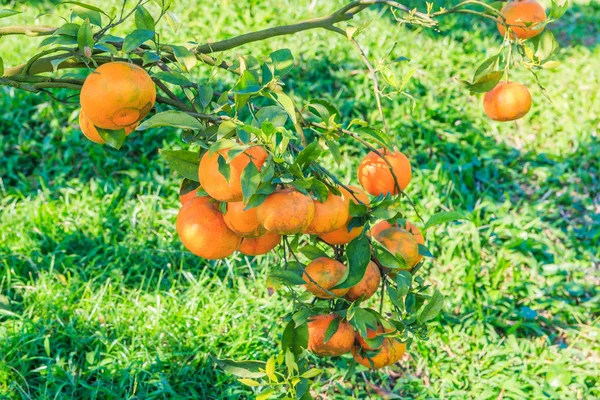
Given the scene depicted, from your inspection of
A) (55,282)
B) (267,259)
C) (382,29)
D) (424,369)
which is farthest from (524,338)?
(382,29)

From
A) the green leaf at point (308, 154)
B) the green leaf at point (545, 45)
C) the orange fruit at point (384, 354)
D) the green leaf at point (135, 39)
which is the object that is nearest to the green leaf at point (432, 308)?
the orange fruit at point (384, 354)

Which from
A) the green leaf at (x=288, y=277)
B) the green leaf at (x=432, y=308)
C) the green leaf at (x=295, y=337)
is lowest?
the green leaf at (x=295, y=337)

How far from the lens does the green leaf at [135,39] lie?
95 centimetres

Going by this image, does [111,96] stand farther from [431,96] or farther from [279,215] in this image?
[431,96]

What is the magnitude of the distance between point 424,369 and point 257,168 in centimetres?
154

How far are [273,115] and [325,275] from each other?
263mm

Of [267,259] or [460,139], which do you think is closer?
[267,259]

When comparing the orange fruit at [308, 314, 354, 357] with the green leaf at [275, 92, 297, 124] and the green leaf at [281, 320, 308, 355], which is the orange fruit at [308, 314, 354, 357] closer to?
the green leaf at [281, 320, 308, 355]

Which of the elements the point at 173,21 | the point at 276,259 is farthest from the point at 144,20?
the point at 276,259

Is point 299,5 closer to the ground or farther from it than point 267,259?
farther from it

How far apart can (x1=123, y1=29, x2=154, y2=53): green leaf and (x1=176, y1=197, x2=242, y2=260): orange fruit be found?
0.24m

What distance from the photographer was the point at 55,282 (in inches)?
90.5

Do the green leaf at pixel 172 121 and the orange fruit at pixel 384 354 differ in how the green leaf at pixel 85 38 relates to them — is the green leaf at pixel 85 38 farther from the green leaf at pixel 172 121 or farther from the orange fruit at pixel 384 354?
the orange fruit at pixel 384 354

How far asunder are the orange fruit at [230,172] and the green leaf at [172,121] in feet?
0.16
